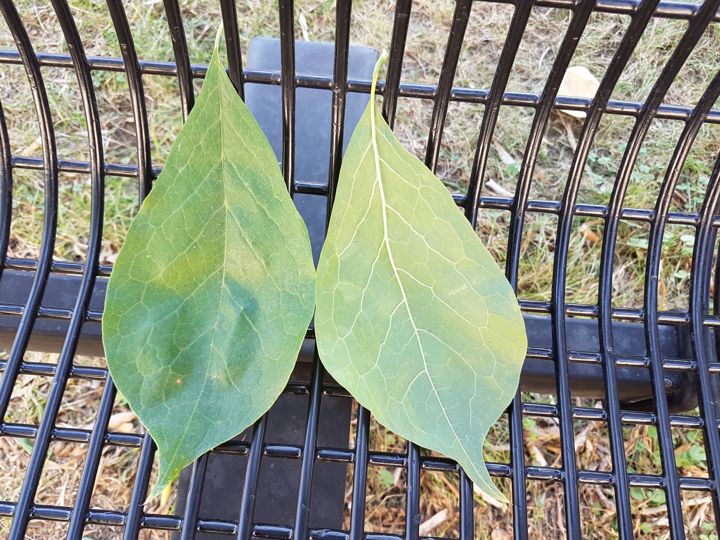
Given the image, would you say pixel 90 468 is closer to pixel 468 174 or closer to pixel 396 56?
pixel 396 56

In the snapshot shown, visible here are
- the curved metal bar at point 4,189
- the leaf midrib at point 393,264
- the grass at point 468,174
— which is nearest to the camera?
the leaf midrib at point 393,264

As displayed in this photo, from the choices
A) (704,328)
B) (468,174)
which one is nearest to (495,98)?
(704,328)

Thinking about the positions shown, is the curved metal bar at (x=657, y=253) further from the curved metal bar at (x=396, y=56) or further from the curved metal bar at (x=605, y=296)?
the curved metal bar at (x=396, y=56)

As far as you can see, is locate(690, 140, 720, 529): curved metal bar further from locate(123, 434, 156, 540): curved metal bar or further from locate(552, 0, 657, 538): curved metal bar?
locate(123, 434, 156, 540): curved metal bar

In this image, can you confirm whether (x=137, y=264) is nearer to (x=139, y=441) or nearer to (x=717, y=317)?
(x=139, y=441)

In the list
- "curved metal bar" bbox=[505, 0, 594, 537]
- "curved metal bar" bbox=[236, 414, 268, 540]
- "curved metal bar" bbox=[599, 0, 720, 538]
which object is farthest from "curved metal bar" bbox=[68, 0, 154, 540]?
"curved metal bar" bbox=[599, 0, 720, 538]

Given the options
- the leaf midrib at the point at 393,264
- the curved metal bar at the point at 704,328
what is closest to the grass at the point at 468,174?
the curved metal bar at the point at 704,328
